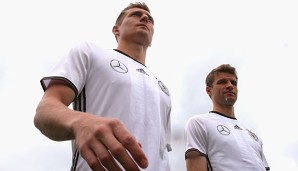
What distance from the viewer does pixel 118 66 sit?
2904mm

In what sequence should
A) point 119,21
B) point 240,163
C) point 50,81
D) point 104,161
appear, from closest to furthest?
point 104,161
point 50,81
point 119,21
point 240,163

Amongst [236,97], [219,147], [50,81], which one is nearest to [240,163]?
[219,147]

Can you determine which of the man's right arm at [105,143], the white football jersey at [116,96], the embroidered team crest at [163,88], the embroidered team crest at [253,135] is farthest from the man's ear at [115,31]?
the man's right arm at [105,143]

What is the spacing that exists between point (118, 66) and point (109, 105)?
42cm

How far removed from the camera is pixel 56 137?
5.93 ft

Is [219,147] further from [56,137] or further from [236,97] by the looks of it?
[56,137]

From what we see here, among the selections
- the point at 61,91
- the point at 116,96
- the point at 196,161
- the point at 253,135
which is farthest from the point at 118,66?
the point at 253,135

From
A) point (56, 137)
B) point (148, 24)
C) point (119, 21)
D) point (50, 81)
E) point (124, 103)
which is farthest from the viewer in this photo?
point (119, 21)

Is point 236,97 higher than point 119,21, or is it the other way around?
point 119,21

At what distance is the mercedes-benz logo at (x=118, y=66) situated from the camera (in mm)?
2850

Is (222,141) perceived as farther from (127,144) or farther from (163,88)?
(127,144)

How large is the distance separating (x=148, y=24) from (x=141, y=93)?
131 centimetres

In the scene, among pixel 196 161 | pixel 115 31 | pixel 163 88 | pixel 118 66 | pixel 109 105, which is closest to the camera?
pixel 109 105

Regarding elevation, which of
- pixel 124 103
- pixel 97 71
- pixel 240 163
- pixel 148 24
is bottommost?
pixel 240 163
